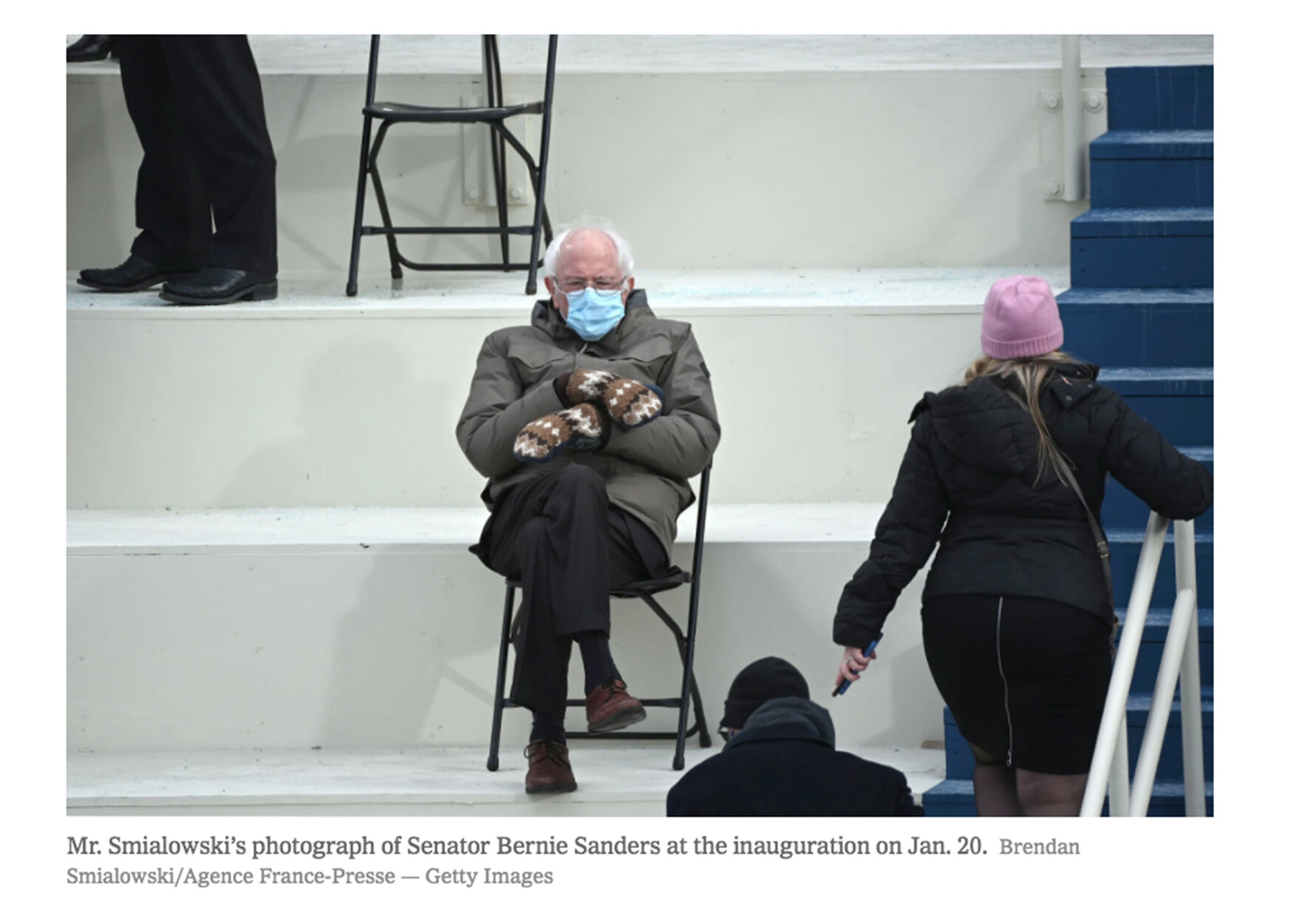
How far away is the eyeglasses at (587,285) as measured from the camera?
136 inches

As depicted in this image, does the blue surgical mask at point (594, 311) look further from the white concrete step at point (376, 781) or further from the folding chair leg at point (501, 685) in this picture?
the white concrete step at point (376, 781)

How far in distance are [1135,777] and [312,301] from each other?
2.43 m

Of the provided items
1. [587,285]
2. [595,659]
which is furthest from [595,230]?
[595,659]

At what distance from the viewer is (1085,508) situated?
261 centimetres

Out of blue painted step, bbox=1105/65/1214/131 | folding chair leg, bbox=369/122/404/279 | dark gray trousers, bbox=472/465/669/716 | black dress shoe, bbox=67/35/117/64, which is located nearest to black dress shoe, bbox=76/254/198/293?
folding chair leg, bbox=369/122/404/279

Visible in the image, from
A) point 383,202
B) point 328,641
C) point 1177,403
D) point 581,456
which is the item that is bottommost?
Answer: point 328,641

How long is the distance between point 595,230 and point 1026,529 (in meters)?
1.27

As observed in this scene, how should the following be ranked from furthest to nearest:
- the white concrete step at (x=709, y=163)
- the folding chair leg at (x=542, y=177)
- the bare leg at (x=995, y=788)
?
the white concrete step at (x=709, y=163) → the folding chair leg at (x=542, y=177) → the bare leg at (x=995, y=788)

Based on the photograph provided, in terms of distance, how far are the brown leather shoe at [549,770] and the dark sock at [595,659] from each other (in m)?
0.15

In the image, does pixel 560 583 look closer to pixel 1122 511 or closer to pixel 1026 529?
pixel 1026 529

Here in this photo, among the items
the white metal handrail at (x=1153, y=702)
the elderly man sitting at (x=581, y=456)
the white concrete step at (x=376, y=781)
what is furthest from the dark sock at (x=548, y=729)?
the white metal handrail at (x=1153, y=702)
